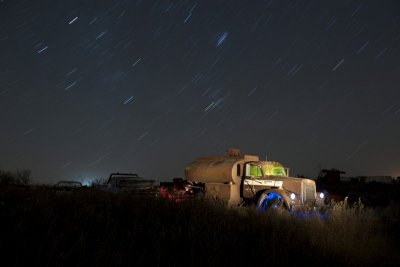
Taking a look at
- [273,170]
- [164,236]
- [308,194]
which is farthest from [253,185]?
[164,236]

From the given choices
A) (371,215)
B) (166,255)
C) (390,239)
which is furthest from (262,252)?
(371,215)

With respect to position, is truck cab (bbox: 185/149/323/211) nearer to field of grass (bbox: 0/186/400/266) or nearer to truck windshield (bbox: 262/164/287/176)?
truck windshield (bbox: 262/164/287/176)

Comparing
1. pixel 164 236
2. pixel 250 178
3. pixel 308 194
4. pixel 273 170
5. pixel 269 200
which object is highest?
pixel 273 170

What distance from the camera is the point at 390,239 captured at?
1018cm

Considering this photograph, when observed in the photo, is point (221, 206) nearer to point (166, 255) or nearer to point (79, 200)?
point (79, 200)

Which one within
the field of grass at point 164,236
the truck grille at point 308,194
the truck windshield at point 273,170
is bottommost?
the field of grass at point 164,236

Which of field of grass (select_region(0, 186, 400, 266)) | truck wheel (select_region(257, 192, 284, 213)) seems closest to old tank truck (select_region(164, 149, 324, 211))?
truck wheel (select_region(257, 192, 284, 213))

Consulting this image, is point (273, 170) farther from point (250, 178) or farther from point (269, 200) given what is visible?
point (269, 200)

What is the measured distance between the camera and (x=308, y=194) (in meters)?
15.8

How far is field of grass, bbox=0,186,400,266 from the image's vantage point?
197 inches

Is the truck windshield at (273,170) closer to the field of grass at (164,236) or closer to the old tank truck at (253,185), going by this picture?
the old tank truck at (253,185)

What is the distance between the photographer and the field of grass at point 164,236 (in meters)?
5.00

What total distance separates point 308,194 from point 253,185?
230 centimetres

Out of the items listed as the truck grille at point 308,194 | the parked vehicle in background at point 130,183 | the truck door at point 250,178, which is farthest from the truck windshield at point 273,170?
the parked vehicle in background at point 130,183
